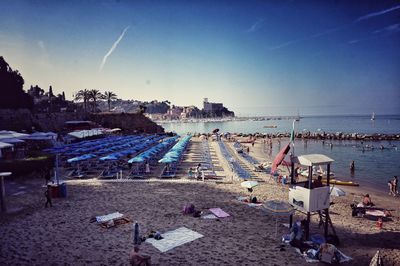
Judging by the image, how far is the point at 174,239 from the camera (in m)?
9.91

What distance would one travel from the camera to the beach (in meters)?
8.70

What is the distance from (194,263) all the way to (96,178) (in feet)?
46.7

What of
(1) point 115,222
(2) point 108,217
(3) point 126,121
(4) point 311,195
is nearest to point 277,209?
(4) point 311,195

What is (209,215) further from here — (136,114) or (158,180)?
(136,114)

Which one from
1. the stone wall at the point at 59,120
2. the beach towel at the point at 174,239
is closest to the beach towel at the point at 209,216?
the beach towel at the point at 174,239

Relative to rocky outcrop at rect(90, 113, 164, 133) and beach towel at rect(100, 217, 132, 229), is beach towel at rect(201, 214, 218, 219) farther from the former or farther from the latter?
rocky outcrop at rect(90, 113, 164, 133)

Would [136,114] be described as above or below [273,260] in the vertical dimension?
above

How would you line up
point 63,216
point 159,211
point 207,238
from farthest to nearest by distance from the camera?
1. point 159,211
2. point 63,216
3. point 207,238

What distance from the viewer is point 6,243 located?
932 cm

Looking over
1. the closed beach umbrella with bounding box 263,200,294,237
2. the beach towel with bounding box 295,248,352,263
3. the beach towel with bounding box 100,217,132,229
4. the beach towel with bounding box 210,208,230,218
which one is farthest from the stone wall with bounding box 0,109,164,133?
the beach towel with bounding box 295,248,352,263

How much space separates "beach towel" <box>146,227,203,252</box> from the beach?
23 cm

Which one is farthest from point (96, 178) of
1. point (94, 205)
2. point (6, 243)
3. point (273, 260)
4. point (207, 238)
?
point (273, 260)

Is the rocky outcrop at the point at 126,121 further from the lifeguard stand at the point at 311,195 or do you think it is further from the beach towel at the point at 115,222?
the lifeguard stand at the point at 311,195

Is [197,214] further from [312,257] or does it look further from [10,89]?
[10,89]
